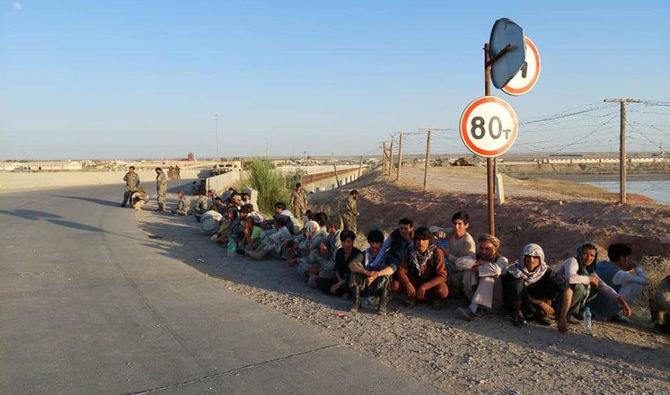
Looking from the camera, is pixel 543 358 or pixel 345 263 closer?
pixel 543 358

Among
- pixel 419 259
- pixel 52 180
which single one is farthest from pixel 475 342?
pixel 52 180

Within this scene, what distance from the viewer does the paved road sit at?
4098 millimetres

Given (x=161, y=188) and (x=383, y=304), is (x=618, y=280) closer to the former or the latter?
(x=383, y=304)

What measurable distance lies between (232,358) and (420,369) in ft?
5.52

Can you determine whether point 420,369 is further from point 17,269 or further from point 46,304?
point 17,269

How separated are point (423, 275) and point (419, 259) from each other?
21 cm

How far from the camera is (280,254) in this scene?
32.7 ft

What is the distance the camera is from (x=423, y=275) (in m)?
6.45

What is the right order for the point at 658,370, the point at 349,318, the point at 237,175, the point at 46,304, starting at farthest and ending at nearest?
the point at 237,175, the point at 46,304, the point at 349,318, the point at 658,370

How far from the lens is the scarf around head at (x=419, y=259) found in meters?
6.43

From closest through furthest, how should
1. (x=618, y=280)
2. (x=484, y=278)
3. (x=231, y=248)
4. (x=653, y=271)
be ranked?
(x=484, y=278)
(x=618, y=280)
(x=653, y=271)
(x=231, y=248)

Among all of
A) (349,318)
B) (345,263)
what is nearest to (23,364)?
(349,318)

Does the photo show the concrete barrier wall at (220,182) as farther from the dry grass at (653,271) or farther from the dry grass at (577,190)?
the dry grass at (653,271)

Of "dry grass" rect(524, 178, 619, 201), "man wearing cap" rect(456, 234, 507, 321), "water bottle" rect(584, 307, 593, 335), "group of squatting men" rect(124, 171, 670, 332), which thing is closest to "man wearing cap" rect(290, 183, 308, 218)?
"group of squatting men" rect(124, 171, 670, 332)
